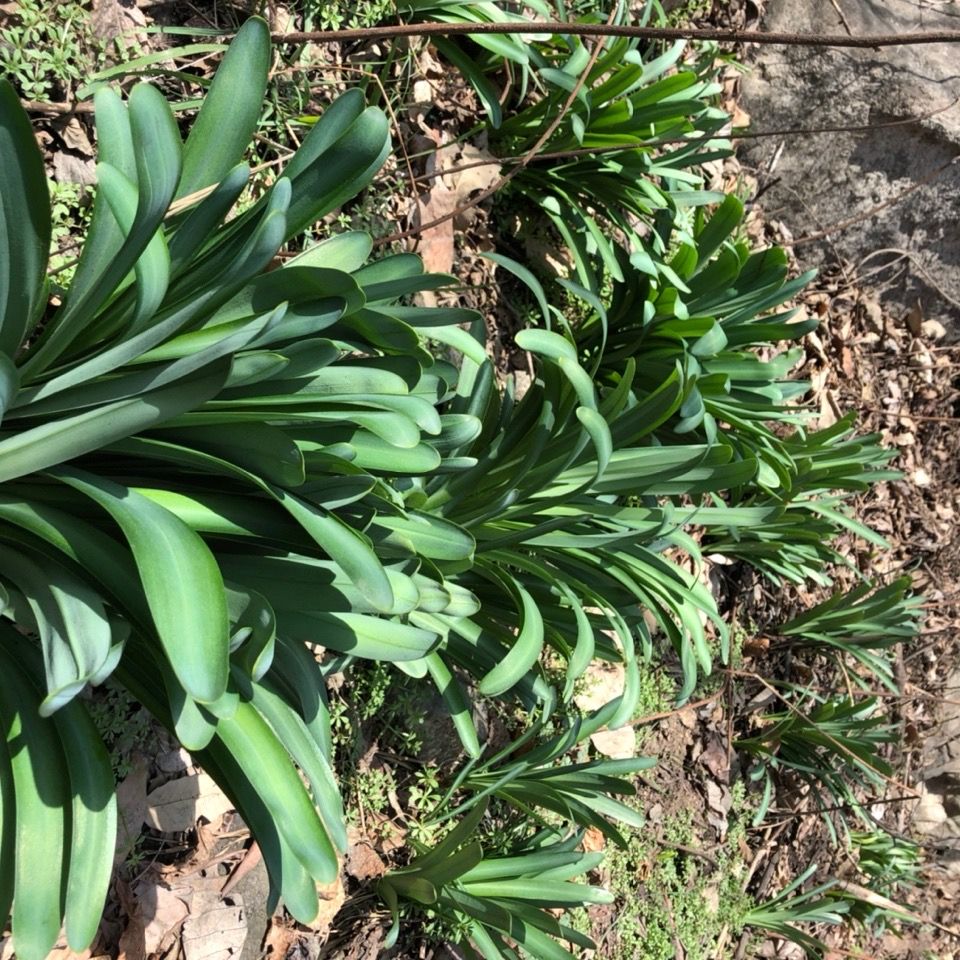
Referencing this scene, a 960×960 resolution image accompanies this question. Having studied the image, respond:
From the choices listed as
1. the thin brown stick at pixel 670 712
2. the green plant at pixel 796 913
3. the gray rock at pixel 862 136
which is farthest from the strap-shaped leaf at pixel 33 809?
the gray rock at pixel 862 136

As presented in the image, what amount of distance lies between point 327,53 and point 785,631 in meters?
2.36

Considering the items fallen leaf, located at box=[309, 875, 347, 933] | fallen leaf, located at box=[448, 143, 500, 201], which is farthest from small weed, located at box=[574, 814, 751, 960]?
fallen leaf, located at box=[448, 143, 500, 201]

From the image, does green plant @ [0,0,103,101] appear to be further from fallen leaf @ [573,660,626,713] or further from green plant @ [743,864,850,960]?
green plant @ [743,864,850,960]

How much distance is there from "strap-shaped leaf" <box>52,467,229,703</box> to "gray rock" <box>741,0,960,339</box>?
Answer: 9.82ft

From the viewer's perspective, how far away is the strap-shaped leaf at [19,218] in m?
0.88

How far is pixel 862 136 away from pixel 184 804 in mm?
3192

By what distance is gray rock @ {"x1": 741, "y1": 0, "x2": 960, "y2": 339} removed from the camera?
3246 millimetres

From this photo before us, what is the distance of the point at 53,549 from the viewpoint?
106cm

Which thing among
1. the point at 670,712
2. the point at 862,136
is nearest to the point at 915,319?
the point at 862,136

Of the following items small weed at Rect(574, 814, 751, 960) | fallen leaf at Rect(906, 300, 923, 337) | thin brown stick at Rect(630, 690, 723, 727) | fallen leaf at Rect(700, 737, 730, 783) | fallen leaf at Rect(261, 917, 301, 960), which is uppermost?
fallen leaf at Rect(906, 300, 923, 337)

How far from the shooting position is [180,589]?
0.91 m

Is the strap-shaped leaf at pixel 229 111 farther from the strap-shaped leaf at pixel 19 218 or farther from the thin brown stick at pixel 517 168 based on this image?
the thin brown stick at pixel 517 168

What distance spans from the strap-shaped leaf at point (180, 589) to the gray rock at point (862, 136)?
2993 millimetres

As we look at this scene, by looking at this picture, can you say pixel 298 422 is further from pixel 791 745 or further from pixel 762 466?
pixel 791 745
